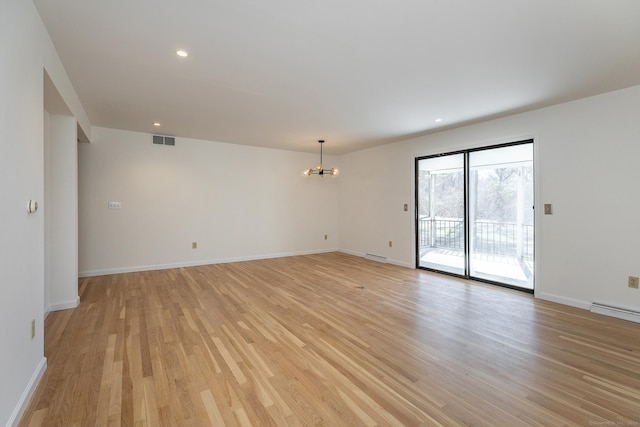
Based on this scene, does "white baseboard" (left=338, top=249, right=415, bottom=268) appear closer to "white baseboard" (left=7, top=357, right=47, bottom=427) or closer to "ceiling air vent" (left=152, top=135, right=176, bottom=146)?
"ceiling air vent" (left=152, top=135, right=176, bottom=146)

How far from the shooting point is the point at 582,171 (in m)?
3.58

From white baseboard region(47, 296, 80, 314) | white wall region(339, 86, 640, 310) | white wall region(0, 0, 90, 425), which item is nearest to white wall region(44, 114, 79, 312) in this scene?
white baseboard region(47, 296, 80, 314)

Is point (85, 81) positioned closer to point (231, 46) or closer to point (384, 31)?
point (231, 46)

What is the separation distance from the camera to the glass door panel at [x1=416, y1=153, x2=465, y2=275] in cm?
508

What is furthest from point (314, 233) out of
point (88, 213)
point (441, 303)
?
point (88, 213)

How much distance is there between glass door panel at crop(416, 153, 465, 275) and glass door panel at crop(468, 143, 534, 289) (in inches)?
8.3

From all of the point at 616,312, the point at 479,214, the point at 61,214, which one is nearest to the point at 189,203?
the point at 61,214

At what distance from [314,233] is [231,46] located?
542 cm

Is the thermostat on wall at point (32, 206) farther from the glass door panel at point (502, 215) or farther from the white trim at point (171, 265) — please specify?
the glass door panel at point (502, 215)

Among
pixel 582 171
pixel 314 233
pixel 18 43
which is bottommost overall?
pixel 314 233

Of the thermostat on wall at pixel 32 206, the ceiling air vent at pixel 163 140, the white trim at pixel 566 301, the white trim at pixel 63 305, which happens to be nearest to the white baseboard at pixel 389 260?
the white trim at pixel 566 301

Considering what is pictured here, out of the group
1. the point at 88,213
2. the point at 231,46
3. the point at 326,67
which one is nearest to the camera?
the point at 231,46

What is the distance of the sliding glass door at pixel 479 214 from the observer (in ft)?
14.3

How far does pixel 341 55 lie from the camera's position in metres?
2.53
